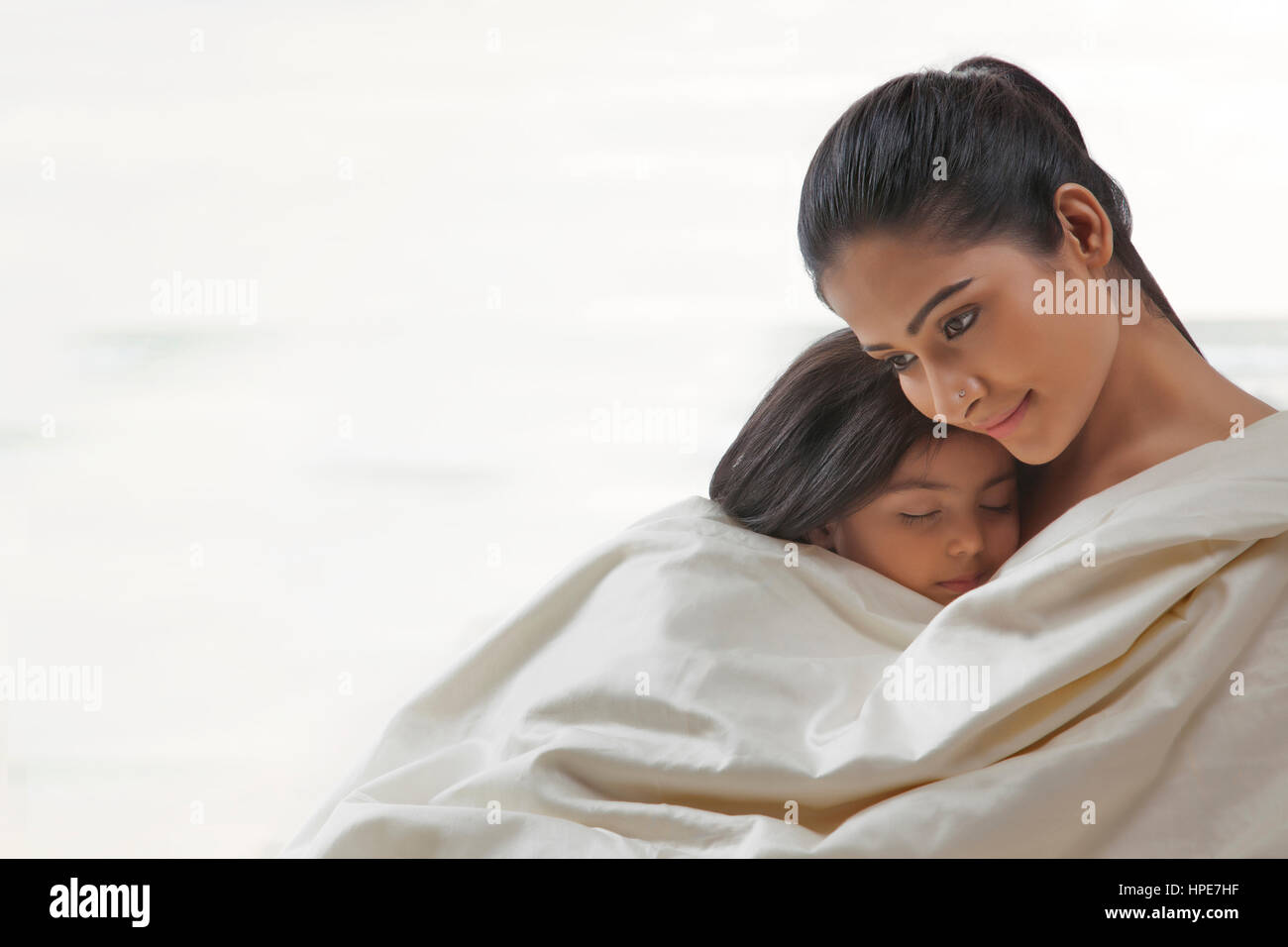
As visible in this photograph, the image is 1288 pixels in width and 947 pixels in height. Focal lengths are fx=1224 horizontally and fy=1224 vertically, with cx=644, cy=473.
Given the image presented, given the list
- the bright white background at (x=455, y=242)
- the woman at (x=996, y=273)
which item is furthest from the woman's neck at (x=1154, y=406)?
the bright white background at (x=455, y=242)

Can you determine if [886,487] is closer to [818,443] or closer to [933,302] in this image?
[818,443]

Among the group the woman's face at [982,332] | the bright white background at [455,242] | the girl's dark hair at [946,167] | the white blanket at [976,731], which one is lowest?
the white blanket at [976,731]

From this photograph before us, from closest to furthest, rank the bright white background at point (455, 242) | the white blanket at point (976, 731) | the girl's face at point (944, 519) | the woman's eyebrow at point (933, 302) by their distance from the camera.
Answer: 1. the white blanket at point (976, 731)
2. the woman's eyebrow at point (933, 302)
3. the girl's face at point (944, 519)
4. the bright white background at point (455, 242)

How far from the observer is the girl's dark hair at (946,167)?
1.03m

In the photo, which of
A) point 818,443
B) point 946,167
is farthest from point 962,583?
point 946,167

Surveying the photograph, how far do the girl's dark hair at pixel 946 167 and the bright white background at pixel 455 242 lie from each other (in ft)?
3.31

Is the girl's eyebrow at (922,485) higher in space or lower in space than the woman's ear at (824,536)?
higher

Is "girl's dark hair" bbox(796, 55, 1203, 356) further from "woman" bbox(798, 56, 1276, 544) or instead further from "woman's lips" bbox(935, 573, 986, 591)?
"woman's lips" bbox(935, 573, 986, 591)

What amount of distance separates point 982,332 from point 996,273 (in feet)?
0.16

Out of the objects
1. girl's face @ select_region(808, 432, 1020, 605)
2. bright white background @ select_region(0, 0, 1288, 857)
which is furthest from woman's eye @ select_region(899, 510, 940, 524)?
bright white background @ select_region(0, 0, 1288, 857)

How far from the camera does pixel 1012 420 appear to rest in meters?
1.09

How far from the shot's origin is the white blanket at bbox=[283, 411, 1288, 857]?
89 centimetres

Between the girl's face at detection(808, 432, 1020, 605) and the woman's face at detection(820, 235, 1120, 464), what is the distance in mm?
122

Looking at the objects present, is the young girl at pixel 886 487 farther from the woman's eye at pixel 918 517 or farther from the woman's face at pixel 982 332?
A: the woman's face at pixel 982 332
